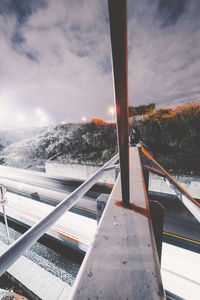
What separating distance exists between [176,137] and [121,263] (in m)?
17.8

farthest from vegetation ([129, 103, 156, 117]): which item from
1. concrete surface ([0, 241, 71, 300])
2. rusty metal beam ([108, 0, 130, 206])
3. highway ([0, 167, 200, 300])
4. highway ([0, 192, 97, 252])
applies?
rusty metal beam ([108, 0, 130, 206])

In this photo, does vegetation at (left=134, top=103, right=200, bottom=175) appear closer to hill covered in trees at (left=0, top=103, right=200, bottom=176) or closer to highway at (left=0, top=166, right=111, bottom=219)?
hill covered in trees at (left=0, top=103, right=200, bottom=176)

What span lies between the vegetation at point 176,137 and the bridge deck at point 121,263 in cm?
1234

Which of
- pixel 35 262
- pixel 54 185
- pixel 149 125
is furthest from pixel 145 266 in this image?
pixel 149 125

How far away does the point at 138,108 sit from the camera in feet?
82.4

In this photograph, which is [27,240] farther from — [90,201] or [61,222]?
[90,201]

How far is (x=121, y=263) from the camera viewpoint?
0.53m

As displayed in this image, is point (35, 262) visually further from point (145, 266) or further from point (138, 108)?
point (138, 108)

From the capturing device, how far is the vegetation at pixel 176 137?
1280cm

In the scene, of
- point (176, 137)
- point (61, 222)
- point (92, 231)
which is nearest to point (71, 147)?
point (61, 222)

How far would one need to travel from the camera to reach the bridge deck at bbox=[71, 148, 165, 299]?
1.42 ft

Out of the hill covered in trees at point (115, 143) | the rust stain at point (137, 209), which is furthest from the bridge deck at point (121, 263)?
the hill covered in trees at point (115, 143)

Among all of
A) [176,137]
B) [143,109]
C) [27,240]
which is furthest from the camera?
[143,109]

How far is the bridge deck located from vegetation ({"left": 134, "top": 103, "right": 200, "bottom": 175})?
12.3m
